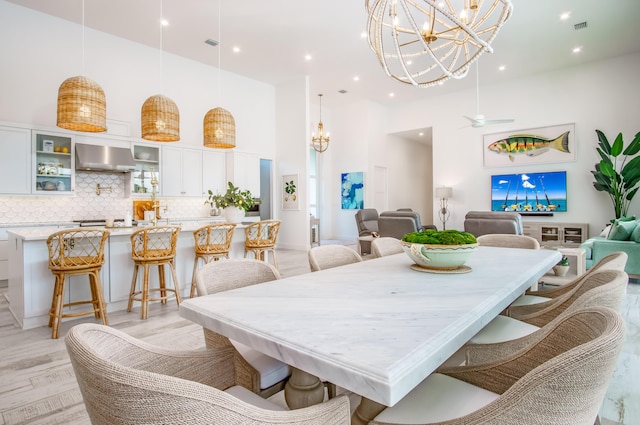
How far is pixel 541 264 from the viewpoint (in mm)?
1969

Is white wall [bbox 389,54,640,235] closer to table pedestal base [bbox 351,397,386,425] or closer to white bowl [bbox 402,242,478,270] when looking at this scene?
white bowl [bbox 402,242,478,270]

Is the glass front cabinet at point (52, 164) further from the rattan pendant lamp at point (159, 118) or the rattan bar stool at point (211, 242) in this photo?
the rattan bar stool at point (211, 242)

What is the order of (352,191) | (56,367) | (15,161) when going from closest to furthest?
(56,367) → (15,161) → (352,191)

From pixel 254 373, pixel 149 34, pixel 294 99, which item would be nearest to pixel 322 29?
pixel 294 99

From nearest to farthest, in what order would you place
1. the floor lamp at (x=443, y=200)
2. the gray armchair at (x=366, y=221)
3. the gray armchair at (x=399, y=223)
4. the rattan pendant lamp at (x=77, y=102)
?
the rattan pendant lamp at (x=77, y=102), the gray armchair at (x=399, y=223), the gray armchair at (x=366, y=221), the floor lamp at (x=443, y=200)

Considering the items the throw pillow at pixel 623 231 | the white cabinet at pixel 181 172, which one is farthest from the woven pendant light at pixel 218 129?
the throw pillow at pixel 623 231

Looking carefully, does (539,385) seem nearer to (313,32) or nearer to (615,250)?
(615,250)

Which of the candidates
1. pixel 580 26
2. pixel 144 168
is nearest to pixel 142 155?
pixel 144 168

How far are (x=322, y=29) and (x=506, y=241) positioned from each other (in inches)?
177

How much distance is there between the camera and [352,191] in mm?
9906

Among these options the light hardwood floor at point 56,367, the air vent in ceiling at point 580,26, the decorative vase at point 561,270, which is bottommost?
the light hardwood floor at point 56,367

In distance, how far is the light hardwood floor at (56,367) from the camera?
1.82 m

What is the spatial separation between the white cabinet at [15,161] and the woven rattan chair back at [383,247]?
5.04 metres

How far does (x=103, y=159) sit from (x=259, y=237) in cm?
287
